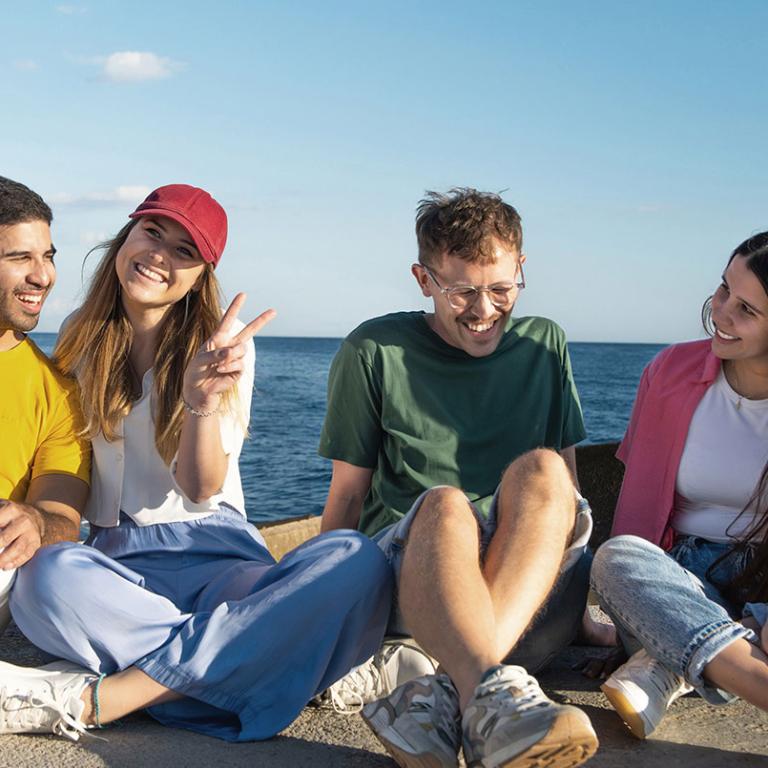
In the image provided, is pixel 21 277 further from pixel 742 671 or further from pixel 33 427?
pixel 742 671

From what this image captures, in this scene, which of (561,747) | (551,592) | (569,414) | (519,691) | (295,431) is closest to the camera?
(561,747)

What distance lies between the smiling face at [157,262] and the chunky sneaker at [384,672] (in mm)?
1287

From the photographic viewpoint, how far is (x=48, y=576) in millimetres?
2736

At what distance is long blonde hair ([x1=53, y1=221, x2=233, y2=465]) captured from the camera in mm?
3174

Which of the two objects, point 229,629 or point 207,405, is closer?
point 229,629

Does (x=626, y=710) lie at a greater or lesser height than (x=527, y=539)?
lesser

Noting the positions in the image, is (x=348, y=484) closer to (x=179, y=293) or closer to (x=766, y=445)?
(x=179, y=293)

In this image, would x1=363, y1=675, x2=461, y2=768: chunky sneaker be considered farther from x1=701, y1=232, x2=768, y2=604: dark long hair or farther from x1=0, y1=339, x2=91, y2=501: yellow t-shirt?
x1=0, y1=339, x2=91, y2=501: yellow t-shirt

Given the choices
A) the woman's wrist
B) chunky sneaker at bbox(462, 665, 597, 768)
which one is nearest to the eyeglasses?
the woman's wrist

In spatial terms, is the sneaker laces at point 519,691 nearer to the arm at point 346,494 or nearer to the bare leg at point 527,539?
the bare leg at point 527,539

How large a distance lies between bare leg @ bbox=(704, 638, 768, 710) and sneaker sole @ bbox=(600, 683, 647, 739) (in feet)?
0.69

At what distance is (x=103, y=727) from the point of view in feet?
8.89

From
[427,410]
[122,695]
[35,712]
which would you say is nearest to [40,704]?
[35,712]

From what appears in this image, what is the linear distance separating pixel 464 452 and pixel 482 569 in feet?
2.54
